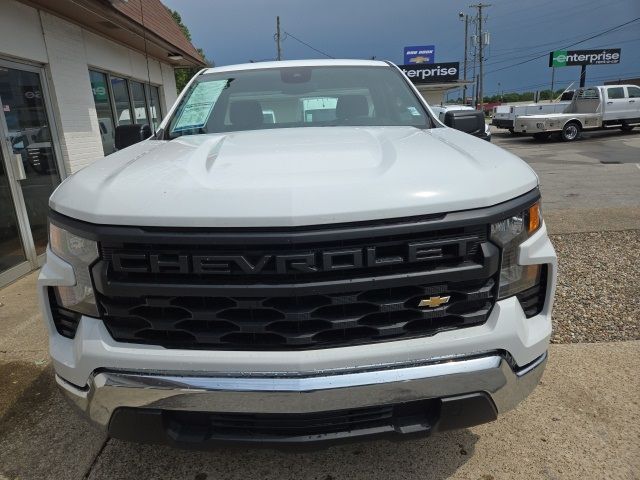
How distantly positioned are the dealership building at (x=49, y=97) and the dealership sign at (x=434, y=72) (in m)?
33.4

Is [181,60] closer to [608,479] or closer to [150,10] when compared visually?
[150,10]

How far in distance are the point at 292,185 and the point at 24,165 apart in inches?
198

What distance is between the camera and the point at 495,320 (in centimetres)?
164

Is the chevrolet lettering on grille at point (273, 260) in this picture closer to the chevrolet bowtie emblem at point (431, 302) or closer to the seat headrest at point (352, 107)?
the chevrolet bowtie emblem at point (431, 302)

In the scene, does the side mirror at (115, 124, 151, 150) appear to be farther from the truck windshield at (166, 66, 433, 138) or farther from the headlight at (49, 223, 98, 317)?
the headlight at (49, 223, 98, 317)

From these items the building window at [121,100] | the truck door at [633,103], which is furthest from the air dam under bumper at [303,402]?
the truck door at [633,103]

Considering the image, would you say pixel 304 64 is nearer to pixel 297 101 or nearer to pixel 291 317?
pixel 297 101

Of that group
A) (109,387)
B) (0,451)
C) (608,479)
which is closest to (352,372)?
(109,387)

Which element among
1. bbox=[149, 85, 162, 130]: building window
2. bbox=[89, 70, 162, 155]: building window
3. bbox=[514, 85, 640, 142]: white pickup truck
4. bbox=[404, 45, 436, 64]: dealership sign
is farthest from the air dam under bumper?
bbox=[404, 45, 436, 64]: dealership sign

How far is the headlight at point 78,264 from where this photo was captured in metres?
1.60

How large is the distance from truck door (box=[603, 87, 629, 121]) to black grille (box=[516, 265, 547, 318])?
2147 cm

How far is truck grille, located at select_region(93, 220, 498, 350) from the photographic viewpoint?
1.51 meters

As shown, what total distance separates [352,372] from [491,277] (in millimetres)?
581

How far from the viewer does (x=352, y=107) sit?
9.80 feet
